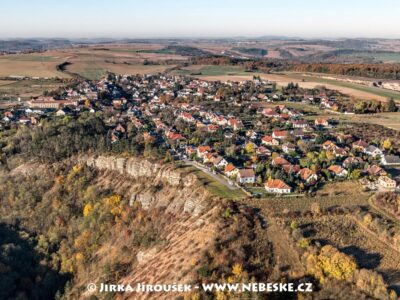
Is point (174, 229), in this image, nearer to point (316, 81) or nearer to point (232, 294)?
point (232, 294)

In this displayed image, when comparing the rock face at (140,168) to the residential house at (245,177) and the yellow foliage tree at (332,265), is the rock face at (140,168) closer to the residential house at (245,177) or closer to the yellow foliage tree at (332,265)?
the residential house at (245,177)

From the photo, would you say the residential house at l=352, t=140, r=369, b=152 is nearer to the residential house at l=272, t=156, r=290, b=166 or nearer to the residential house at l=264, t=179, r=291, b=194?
the residential house at l=272, t=156, r=290, b=166

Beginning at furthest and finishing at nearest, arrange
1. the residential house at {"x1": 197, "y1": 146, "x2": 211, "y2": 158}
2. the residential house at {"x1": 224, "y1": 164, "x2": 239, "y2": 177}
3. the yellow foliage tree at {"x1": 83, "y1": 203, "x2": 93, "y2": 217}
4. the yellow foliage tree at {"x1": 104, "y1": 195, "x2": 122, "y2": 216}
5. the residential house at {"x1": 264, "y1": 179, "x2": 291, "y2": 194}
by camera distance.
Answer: the residential house at {"x1": 197, "y1": 146, "x2": 211, "y2": 158} → the yellow foliage tree at {"x1": 83, "y1": 203, "x2": 93, "y2": 217} → the yellow foliage tree at {"x1": 104, "y1": 195, "x2": 122, "y2": 216} → the residential house at {"x1": 224, "y1": 164, "x2": 239, "y2": 177} → the residential house at {"x1": 264, "y1": 179, "x2": 291, "y2": 194}

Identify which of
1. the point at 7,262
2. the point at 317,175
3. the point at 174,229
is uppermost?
the point at 317,175

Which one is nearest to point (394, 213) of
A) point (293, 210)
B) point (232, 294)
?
point (293, 210)

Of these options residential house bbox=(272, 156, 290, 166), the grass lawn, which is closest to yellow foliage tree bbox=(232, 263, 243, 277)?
the grass lawn
